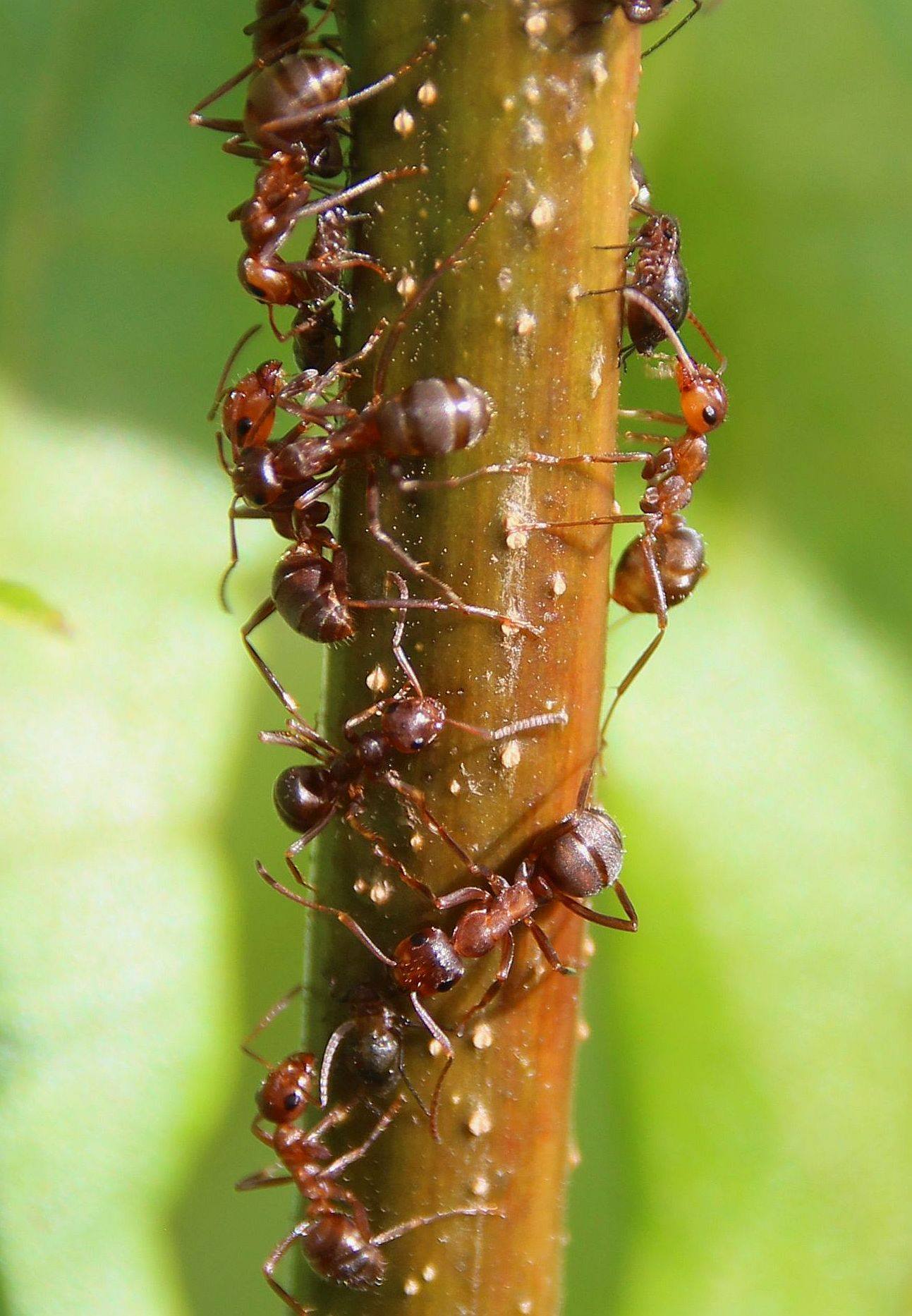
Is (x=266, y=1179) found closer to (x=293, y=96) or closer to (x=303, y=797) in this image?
(x=303, y=797)

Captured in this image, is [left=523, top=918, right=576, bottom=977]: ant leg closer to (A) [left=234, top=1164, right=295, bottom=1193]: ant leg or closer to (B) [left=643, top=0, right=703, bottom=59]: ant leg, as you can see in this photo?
(A) [left=234, top=1164, right=295, bottom=1193]: ant leg

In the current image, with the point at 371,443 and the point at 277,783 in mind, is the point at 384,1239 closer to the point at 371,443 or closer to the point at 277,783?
the point at 277,783

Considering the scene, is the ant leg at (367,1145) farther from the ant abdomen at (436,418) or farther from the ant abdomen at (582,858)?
the ant abdomen at (436,418)

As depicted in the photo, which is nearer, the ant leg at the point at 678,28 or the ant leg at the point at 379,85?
the ant leg at the point at 379,85

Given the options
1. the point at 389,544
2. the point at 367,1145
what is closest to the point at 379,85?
the point at 389,544

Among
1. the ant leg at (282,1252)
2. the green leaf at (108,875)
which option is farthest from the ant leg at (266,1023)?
the ant leg at (282,1252)

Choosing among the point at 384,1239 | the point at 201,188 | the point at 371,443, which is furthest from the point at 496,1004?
the point at 201,188
